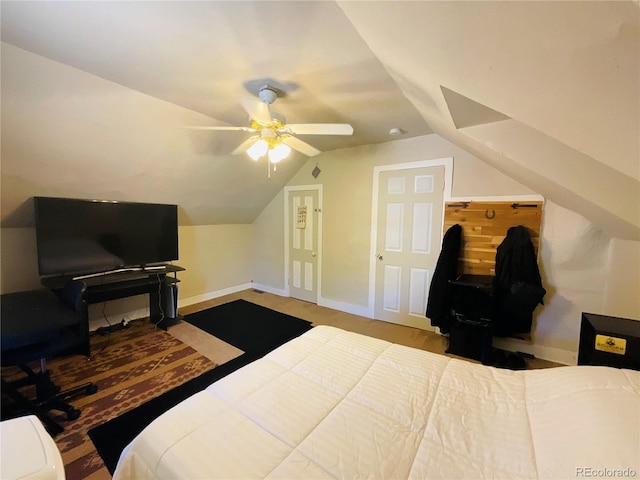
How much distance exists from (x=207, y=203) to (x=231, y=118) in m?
1.67

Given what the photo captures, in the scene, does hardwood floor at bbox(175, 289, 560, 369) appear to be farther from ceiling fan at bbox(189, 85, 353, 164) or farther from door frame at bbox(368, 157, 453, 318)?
ceiling fan at bbox(189, 85, 353, 164)

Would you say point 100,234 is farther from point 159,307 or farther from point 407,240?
point 407,240

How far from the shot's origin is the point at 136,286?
10.0 ft

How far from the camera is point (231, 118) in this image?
268 centimetres

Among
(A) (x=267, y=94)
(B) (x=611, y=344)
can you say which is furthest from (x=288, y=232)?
(B) (x=611, y=344)

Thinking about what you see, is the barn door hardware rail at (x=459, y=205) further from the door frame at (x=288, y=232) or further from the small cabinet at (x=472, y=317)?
the door frame at (x=288, y=232)

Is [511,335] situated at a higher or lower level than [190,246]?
lower

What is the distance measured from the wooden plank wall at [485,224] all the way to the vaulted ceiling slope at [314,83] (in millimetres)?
558

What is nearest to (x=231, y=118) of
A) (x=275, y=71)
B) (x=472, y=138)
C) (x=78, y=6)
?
(x=275, y=71)

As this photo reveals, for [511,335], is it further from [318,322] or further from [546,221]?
[318,322]

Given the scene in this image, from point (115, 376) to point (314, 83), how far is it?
300 centimetres

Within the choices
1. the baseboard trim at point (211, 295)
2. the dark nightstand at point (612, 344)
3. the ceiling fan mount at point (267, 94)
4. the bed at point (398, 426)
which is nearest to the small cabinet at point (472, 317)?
the dark nightstand at point (612, 344)

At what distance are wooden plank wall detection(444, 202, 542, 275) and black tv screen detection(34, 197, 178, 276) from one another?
11.7 ft

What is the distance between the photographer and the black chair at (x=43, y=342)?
171 cm
